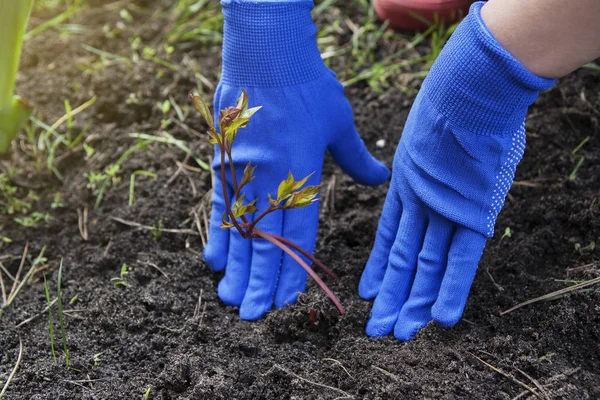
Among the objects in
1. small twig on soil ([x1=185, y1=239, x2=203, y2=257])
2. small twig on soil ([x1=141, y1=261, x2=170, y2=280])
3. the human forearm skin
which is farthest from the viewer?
small twig on soil ([x1=185, y1=239, x2=203, y2=257])

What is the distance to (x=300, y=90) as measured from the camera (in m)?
1.81

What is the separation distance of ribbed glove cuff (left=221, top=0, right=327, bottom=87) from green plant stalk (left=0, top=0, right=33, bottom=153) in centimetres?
61

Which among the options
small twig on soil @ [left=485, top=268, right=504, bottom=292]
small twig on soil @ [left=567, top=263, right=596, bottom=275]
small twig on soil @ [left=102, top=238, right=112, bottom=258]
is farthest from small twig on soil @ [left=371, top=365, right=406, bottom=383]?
small twig on soil @ [left=102, top=238, right=112, bottom=258]

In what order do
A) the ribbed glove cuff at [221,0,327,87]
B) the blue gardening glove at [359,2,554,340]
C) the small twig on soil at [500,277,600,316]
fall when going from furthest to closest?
the ribbed glove cuff at [221,0,327,87] → the small twig on soil at [500,277,600,316] → the blue gardening glove at [359,2,554,340]

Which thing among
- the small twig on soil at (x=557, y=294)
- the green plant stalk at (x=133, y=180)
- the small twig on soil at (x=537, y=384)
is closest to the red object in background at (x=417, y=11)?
the green plant stalk at (x=133, y=180)

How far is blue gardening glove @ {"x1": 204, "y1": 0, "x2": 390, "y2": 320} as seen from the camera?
178 cm

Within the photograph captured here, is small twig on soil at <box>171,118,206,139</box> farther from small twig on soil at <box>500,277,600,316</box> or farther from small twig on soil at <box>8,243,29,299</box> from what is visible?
small twig on soil at <box>500,277,600,316</box>

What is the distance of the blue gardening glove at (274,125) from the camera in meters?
1.78

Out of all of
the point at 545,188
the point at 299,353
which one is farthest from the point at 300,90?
the point at 545,188

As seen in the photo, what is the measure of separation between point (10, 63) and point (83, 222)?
528mm

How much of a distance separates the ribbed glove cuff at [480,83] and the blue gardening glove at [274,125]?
36cm

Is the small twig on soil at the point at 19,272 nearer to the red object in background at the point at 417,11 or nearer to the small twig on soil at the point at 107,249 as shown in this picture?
the small twig on soil at the point at 107,249

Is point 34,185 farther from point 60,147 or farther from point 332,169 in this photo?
point 332,169

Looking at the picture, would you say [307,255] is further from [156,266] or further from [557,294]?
[557,294]
